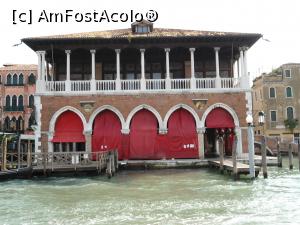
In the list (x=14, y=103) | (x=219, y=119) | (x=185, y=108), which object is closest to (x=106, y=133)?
(x=185, y=108)

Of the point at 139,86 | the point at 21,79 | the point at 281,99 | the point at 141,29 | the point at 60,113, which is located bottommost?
the point at 60,113

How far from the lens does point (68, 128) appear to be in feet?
69.8

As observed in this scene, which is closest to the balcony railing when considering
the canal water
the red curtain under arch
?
the red curtain under arch

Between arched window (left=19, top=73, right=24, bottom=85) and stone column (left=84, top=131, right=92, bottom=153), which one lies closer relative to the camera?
stone column (left=84, top=131, right=92, bottom=153)

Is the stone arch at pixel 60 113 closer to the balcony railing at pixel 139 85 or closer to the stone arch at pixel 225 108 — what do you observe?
the balcony railing at pixel 139 85

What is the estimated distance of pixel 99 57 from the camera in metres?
22.8

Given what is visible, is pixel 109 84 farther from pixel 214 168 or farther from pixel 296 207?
pixel 296 207

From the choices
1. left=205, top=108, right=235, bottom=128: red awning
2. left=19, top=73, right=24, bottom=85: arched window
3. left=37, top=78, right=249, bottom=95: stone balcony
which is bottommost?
left=205, top=108, right=235, bottom=128: red awning

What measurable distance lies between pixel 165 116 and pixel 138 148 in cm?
218

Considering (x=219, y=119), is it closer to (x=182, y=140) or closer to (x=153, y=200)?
(x=182, y=140)

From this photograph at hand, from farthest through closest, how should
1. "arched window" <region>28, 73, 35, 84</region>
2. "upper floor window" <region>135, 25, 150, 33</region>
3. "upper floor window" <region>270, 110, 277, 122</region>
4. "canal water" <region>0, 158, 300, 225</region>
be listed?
"arched window" <region>28, 73, 35, 84</region> → "upper floor window" <region>270, 110, 277, 122</region> → "upper floor window" <region>135, 25, 150, 33</region> → "canal water" <region>0, 158, 300, 225</region>

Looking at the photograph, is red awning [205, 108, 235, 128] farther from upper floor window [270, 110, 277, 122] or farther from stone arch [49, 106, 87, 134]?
upper floor window [270, 110, 277, 122]

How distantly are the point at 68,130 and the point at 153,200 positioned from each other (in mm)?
10601

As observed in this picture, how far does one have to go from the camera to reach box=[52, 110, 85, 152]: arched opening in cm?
2116
